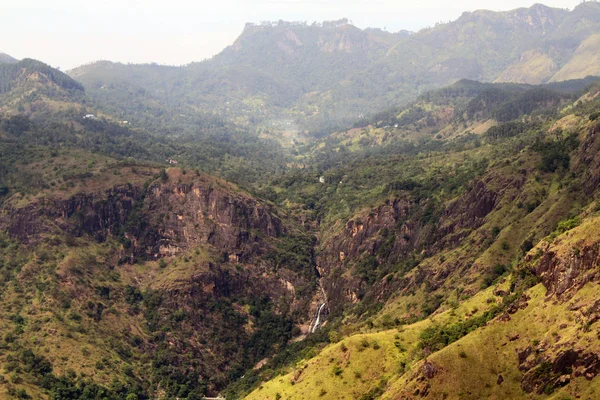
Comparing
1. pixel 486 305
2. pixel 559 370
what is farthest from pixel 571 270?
pixel 486 305

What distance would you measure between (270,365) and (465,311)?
63.1 m

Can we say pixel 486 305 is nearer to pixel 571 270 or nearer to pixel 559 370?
pixel 571 270

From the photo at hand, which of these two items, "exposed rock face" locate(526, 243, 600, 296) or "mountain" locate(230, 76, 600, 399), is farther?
"exposed rock face" locate(526, 243, 600, 296)

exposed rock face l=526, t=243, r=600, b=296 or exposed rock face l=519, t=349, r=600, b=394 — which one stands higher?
exposed rock face l=526, t=243, r=600, b=296

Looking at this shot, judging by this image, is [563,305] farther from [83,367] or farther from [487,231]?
[83,367]

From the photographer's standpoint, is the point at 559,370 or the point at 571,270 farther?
the point at 571,270

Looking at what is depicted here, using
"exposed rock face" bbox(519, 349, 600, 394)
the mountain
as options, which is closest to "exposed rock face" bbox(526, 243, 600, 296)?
the mountain

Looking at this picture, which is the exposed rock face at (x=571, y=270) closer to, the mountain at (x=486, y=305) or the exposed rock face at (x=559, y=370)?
the mountain at (x=486, y=305)

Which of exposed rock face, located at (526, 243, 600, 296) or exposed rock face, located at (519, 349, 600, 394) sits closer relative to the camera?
exposed rock face, located at (519, 349, 600, 394)

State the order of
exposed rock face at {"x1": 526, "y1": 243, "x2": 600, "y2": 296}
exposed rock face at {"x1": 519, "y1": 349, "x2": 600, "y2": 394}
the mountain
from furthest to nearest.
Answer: exposed rock face at {"x1": 526, "y1": 243, "x2": 600, "y2": 296}
the mountain
exposed rock face at {"x1": 519, "y1": 349, "x2": 600, "y2": 394}

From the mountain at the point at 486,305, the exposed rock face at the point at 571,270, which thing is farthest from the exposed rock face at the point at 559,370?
the exposed rock face at the point at 571,270

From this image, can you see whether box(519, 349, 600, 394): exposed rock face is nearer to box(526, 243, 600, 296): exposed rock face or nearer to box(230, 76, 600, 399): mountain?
box(230, 76, 600, 399): mountain

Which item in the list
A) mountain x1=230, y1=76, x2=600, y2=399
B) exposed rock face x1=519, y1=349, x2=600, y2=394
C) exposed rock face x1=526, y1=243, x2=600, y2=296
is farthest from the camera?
exposed rock face x1=526, y1=243, x2=600, y2=296

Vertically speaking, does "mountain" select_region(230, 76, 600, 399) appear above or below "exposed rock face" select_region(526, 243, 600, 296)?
below
